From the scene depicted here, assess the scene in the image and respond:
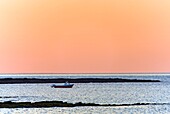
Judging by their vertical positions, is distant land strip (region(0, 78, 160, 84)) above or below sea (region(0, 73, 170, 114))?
above

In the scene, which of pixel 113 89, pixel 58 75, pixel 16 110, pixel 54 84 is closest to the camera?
pixel 16 110

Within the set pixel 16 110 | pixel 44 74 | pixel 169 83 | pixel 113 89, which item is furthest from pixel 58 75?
pixel 16 110

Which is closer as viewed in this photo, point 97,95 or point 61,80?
point 97,95

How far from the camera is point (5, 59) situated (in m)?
4.88

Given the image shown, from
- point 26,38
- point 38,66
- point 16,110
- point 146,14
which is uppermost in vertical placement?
point 146,14

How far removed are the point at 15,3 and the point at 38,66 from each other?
1128 mm

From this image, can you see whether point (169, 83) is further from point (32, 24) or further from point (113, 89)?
point (32, 24)

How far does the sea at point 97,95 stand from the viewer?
8.87 ft

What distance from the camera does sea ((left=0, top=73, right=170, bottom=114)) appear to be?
2705 millimetres

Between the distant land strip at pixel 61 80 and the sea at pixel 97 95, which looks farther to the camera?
the distant land strip at pixel 61 80

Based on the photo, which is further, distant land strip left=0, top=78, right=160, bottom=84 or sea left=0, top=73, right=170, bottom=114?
distant land strip left=0, top=78, right=160, bottom=84

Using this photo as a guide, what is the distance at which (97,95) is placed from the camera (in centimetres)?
342

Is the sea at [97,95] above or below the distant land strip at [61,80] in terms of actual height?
below

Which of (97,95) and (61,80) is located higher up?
(61,80)
